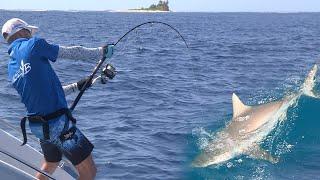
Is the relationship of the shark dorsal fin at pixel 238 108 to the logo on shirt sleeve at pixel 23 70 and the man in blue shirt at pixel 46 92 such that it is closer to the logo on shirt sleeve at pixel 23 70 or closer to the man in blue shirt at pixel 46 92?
the man in blue shirt at pixel 46 92

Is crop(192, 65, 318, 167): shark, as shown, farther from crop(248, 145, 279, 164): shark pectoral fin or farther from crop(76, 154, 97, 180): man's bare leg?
crop(76, 154, 97, 180): man's bare leg

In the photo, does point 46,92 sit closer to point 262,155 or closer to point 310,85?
point 262,155

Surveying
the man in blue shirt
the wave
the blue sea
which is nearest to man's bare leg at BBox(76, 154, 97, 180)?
the man in blue shirt

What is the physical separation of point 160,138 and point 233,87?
7636 mm

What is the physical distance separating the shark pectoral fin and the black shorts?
4975 millimetres

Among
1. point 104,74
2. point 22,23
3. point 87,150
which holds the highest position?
point 22,23

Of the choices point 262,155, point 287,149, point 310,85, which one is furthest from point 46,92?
point 310,85

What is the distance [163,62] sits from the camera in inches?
1026

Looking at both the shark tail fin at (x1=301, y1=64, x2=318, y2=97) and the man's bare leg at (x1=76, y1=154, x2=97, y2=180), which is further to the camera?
the shark tail fin at (x1=301, y1=64, x2=318, y2=97)

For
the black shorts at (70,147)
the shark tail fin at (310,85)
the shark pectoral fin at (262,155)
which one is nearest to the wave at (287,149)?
the shark pectoral fin at (262,155)

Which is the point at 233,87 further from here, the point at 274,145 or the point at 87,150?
the point at 87,150

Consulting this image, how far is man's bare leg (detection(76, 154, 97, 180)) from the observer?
18.2 ft

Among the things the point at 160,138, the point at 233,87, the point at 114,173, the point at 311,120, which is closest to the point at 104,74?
the point at 114,173

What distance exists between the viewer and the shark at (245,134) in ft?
33.1
